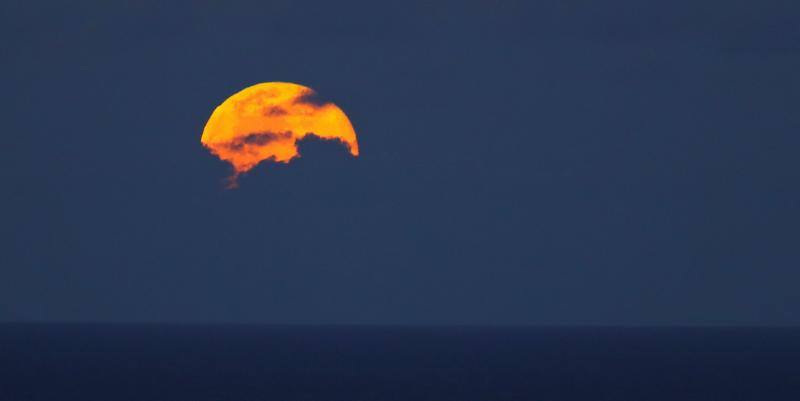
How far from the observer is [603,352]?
431ft

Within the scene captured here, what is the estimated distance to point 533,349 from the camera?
5423 inches

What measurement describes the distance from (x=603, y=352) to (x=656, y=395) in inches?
2383

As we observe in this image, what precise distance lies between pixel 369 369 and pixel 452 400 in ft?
88.8

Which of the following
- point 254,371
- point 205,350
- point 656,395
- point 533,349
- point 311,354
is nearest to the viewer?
point 656,395

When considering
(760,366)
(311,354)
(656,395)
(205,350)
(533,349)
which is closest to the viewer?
(656,395)

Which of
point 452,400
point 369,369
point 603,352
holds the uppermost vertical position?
point 603,352

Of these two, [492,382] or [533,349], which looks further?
[533,349]

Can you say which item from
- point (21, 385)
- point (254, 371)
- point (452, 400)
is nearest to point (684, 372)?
point (254, 371)

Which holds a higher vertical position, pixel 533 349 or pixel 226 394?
pixel 533 349

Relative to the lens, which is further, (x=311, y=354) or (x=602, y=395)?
(x=311, y=354)

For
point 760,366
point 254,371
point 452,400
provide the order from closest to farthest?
point 452,400 → point 254,371 → point 760,366

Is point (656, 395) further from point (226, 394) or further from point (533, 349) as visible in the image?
point (533, 349)

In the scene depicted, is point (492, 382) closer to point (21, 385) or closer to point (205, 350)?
point (21, 385)

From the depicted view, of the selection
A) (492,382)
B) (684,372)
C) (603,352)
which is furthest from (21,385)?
(603,352)
